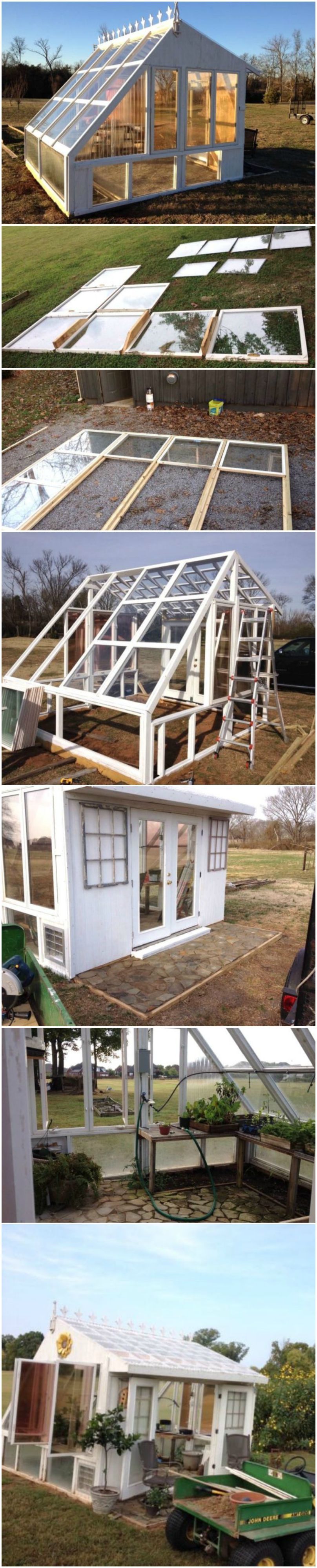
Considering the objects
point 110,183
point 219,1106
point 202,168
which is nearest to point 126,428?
point 110,183

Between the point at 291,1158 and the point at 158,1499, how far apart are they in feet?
4.08

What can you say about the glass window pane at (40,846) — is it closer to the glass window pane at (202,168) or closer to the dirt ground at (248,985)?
the dirt ground at (248,985)

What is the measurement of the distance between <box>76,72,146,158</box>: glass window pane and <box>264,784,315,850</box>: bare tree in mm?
2285

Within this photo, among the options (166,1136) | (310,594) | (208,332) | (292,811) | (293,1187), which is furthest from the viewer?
(166,1136)

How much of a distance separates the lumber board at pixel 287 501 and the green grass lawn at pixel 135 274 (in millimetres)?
401

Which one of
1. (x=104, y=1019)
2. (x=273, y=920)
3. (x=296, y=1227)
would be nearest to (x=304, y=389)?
(x=273, y=920)

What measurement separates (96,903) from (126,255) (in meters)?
2.41

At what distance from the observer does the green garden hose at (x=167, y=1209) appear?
13.1 feet

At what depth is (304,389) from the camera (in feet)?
12.3

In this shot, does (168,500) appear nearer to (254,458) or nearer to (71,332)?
(254,458)

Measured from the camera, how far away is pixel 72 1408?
3.69 meters

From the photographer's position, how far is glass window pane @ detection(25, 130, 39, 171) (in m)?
3.73

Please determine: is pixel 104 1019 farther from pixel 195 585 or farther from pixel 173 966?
pixel 195 585

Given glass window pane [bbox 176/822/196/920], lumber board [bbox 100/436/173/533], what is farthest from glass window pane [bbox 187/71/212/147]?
glass window pane [bbox 176/822/196/920]
